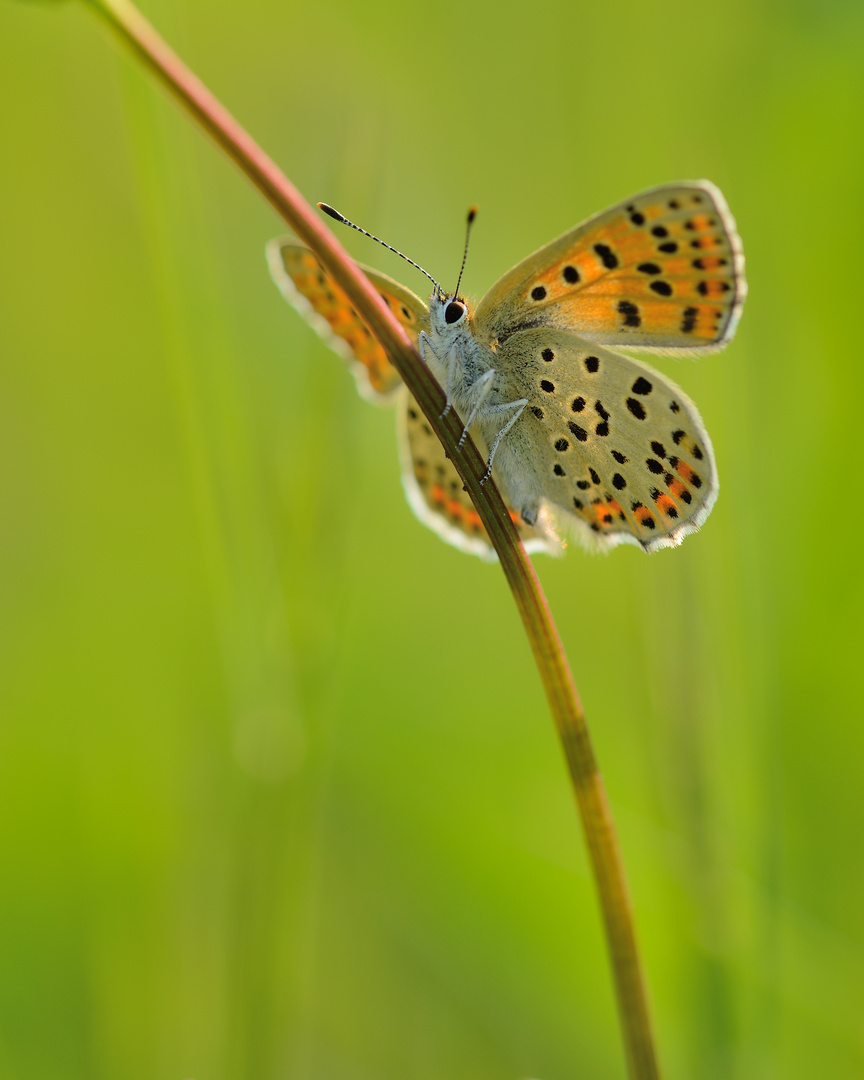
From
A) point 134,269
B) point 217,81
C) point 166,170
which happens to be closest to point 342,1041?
point 166,170

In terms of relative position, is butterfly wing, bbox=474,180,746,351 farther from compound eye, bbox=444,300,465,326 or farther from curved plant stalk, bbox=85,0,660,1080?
curved plant stalk, bbox=85,0,660,1080

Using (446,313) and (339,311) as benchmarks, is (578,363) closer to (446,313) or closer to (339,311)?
(446,313)

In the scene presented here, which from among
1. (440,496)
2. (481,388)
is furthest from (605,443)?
(440,496)

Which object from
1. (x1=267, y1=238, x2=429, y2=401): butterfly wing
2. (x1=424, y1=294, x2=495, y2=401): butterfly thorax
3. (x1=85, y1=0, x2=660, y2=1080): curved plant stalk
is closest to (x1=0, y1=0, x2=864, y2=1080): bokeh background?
(x1=267, y1=238, x2=429, y2=401): butterfly wing

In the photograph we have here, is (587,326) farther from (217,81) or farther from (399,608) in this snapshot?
(217,81)

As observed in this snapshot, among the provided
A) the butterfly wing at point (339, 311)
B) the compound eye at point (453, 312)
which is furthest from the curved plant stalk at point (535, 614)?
the compound eye at point (453, 312)

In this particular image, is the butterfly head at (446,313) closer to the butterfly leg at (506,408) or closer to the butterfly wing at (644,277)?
the butterfly wing at (644,277)

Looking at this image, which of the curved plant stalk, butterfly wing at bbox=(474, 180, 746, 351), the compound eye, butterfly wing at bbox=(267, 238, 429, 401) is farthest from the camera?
the compound eye
